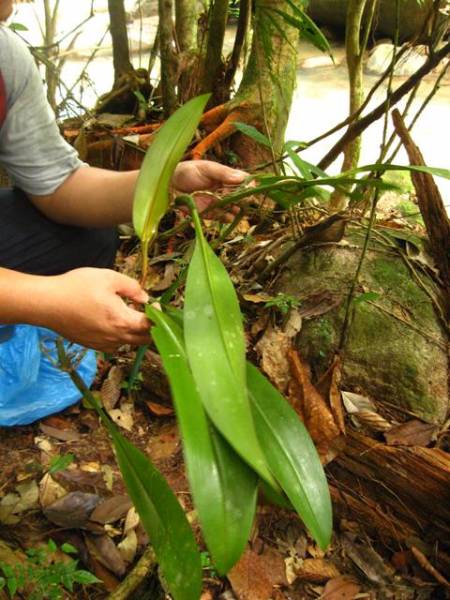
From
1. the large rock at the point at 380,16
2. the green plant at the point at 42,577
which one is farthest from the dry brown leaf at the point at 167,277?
the large rock at the point at 380,16

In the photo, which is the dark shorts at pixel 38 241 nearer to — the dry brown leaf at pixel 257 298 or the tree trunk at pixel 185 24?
the dry brown leaf at pixel 257 298

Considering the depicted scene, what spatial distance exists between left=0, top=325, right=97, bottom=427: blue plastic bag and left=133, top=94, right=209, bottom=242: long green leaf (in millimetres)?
471

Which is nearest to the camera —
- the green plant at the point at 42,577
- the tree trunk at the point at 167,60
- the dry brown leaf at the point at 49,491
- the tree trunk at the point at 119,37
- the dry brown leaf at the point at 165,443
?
the green plant at the point at 42,577

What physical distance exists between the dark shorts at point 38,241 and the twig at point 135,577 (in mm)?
575

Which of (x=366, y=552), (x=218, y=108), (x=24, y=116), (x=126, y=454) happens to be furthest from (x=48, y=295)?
(x=218, y=108)

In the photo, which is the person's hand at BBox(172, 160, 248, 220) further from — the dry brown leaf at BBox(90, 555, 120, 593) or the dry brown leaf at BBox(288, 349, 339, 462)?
the dry brown leaf at BBox(90, 555, 120, 593)

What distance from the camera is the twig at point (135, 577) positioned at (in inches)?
34.9

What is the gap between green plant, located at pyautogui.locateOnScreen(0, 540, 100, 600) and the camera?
2.73 feet

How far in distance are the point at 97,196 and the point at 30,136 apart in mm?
166

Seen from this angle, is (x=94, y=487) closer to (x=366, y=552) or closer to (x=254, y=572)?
(x=254, y=572)

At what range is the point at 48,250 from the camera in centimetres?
116

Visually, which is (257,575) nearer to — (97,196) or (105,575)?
(105,575)

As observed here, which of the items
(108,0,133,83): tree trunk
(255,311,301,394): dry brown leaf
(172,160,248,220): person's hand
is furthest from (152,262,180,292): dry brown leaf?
(108,0,133,83): tree trunk

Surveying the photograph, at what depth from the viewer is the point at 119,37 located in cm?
224
